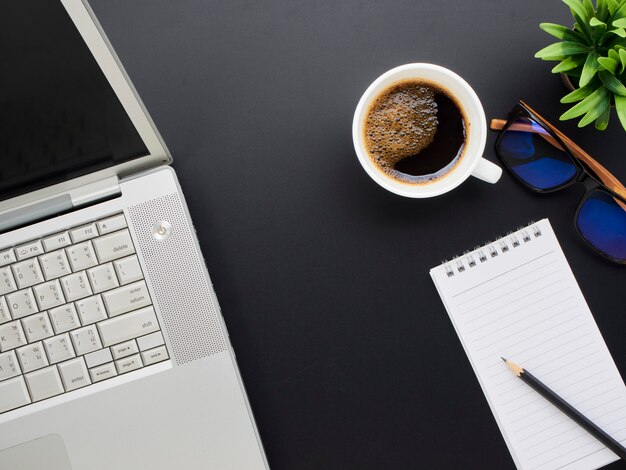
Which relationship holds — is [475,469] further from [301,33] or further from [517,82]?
[301,33]

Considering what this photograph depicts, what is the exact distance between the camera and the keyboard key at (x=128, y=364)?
0.68m

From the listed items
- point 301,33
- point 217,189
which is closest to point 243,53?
point 301,33

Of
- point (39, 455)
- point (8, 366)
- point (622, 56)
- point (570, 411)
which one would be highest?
point (622, 56)

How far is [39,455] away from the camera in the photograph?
70cm

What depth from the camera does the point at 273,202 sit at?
772 mm

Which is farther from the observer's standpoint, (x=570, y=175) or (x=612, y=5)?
(x=570, y=175)

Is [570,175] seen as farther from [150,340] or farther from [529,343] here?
[150,340]

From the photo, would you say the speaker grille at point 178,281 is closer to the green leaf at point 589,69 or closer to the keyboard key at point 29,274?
the keyboard key at point 29,274

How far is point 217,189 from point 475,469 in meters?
0.49

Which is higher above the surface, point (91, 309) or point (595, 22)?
point (595, 22)

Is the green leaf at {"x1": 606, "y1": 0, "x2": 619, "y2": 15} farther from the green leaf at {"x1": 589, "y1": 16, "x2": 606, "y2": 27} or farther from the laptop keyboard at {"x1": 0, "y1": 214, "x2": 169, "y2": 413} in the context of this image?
the laptop keyboard at {"x1": 0, "y1": 214, "x2": 169, "y2": 413}

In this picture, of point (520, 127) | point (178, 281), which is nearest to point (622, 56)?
point (520, 127)

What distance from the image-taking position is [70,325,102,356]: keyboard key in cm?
67

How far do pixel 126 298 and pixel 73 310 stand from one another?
2.4 inches
